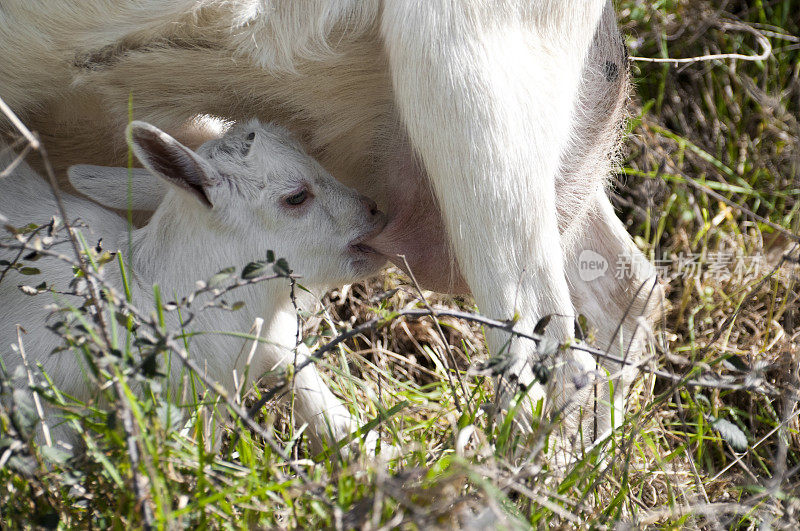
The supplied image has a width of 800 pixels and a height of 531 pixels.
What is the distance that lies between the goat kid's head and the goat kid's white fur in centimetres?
14

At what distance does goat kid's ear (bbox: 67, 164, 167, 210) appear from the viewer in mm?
2510

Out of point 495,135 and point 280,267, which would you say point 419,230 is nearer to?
point 495,135

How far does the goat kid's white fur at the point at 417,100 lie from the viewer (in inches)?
91.0

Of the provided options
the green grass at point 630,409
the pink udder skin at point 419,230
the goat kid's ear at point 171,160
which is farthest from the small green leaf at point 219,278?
the pink udder skin at point 419,230

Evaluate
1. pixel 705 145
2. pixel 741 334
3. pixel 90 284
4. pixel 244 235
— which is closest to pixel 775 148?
pixel 705 145

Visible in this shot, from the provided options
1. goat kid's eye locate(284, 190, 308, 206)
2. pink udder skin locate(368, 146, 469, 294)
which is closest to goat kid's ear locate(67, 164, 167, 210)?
goat kid's eye locate(284, 190, 308, 206)

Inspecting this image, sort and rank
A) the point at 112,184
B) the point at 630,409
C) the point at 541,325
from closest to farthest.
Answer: the point at 541,325, the point at 112,184, the point at 630,409

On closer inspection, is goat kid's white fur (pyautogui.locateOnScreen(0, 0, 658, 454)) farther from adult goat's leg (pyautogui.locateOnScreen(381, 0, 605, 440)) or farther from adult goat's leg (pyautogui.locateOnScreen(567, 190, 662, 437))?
adult goat's leg (pyautogui.locateOnScreen(567, 190, 662, 437))

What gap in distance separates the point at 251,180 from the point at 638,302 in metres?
1.43

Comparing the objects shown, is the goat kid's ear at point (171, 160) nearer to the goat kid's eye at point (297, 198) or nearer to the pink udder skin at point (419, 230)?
the goat kid's eye at point (297, 198)

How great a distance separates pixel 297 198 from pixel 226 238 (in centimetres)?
21

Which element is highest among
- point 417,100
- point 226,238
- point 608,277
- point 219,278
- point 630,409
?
point 417,100

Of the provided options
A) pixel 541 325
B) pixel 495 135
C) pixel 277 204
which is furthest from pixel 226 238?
pixel 541 325

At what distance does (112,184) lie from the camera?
99.4 inches
